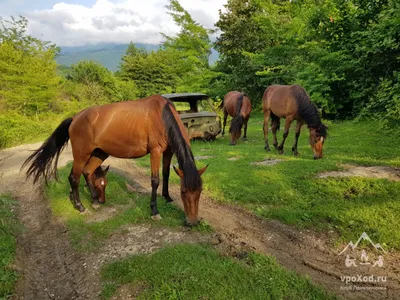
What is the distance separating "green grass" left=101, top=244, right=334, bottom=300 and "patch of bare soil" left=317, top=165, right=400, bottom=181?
3.59 meters

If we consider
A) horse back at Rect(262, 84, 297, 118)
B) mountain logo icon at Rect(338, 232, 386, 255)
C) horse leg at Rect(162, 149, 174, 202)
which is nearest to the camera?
mountain logo icon at Rect(338, 232, 386, 255)

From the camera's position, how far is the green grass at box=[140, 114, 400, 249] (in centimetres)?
442

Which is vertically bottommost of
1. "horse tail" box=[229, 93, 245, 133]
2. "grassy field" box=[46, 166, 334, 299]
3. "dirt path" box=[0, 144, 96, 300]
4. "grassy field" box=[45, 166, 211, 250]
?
"dirt path" box=[0, 144, 96, 300]

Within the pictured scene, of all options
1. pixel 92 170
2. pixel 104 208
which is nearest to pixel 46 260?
pixel 104 208

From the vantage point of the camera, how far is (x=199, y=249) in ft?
12.1

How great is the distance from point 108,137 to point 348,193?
15.5ft

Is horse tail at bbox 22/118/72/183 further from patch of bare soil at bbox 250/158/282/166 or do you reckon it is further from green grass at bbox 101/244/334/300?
patch of bare soil at bbox 250/158/282/166

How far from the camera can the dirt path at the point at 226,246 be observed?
10.6ft

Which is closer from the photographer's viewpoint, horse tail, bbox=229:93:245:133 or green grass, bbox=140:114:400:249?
green grass, bbox=140:114:400:249

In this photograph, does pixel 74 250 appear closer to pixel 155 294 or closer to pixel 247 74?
pixel 155 294

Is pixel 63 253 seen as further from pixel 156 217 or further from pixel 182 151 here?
pixel 182 151

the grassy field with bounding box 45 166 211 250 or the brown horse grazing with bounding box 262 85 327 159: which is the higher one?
the brown horse grazing with bounding box 262 85 327 159

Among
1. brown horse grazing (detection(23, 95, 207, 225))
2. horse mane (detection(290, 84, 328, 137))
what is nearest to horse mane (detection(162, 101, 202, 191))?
brown horse grazing (detection(23, 95, 207, 225))

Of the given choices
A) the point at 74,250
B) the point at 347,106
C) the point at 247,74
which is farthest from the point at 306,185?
the point at 247,74
